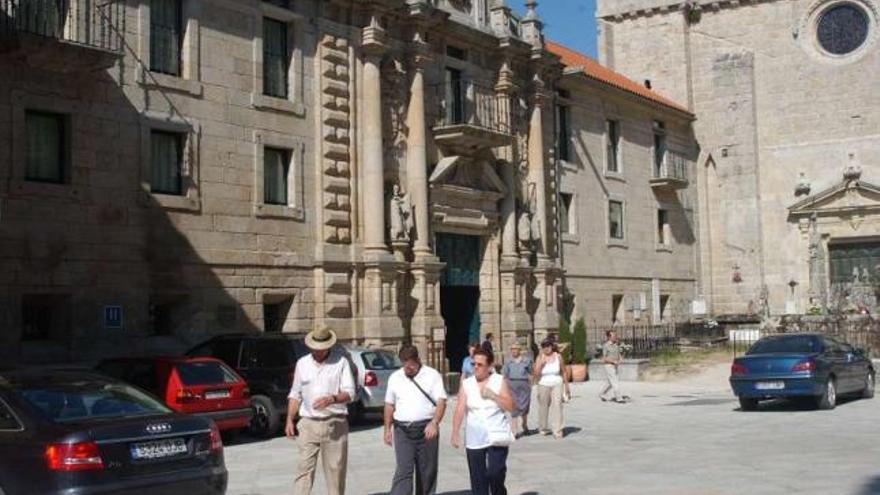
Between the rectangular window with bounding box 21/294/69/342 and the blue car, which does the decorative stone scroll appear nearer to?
the rectangular window with bounding box 21/294/69/342

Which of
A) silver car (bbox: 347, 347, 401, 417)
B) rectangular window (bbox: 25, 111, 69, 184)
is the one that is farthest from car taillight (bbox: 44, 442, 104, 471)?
rectangular window (bbox: 25, 111, 69, 184)

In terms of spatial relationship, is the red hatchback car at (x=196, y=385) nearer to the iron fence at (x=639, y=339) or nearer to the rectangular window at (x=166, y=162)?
the rectangular window at (x=166, y=162)

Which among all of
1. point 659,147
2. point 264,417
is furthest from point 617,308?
point 264,417

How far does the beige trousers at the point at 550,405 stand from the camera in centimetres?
1683

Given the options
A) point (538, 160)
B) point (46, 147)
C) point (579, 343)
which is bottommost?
point (579, 343)

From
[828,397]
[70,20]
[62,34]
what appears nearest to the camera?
[62,34]

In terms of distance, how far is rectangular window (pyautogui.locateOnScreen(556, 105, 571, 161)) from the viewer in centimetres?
3350

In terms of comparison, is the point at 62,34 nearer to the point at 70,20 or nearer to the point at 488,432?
the point at 70,20

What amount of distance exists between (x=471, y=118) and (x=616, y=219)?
954 centimetres

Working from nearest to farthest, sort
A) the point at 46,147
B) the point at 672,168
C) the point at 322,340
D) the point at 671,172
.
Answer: the point at 322,340 < the point at 46,147 < the point at 671,172 < the point at 672,168

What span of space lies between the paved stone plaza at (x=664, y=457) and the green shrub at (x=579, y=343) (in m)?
10.2

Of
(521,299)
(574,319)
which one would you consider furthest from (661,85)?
(521,299)

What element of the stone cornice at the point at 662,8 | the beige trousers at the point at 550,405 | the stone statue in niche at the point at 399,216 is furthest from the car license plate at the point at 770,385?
the stone cornice at the point at 662,8

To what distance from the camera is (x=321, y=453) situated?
995cm
